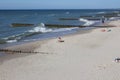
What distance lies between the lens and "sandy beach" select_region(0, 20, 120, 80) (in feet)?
52.6

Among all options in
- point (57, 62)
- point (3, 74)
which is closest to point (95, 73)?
point (57, 62)

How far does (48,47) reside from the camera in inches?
1014

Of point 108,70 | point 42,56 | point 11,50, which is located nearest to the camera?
point 108,70

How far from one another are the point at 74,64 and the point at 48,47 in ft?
24.5

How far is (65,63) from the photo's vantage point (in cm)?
1902

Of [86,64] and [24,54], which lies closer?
[86,64]

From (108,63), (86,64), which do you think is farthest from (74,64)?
(108,63)

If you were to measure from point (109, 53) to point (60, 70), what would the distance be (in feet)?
20.3

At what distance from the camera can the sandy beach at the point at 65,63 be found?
632 inches

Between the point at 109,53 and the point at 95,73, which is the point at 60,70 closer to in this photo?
the point at 95,73

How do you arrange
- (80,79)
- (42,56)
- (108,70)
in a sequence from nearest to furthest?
1. (80,79)
2. (108,70)
3. (42,56)

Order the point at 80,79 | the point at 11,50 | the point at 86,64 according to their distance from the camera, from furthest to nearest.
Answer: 1. the point at 11,50
2. the point at 86,64
3. the point at 80,79

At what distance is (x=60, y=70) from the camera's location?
1728cm

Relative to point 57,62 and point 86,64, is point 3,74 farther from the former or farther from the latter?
point 86,64
